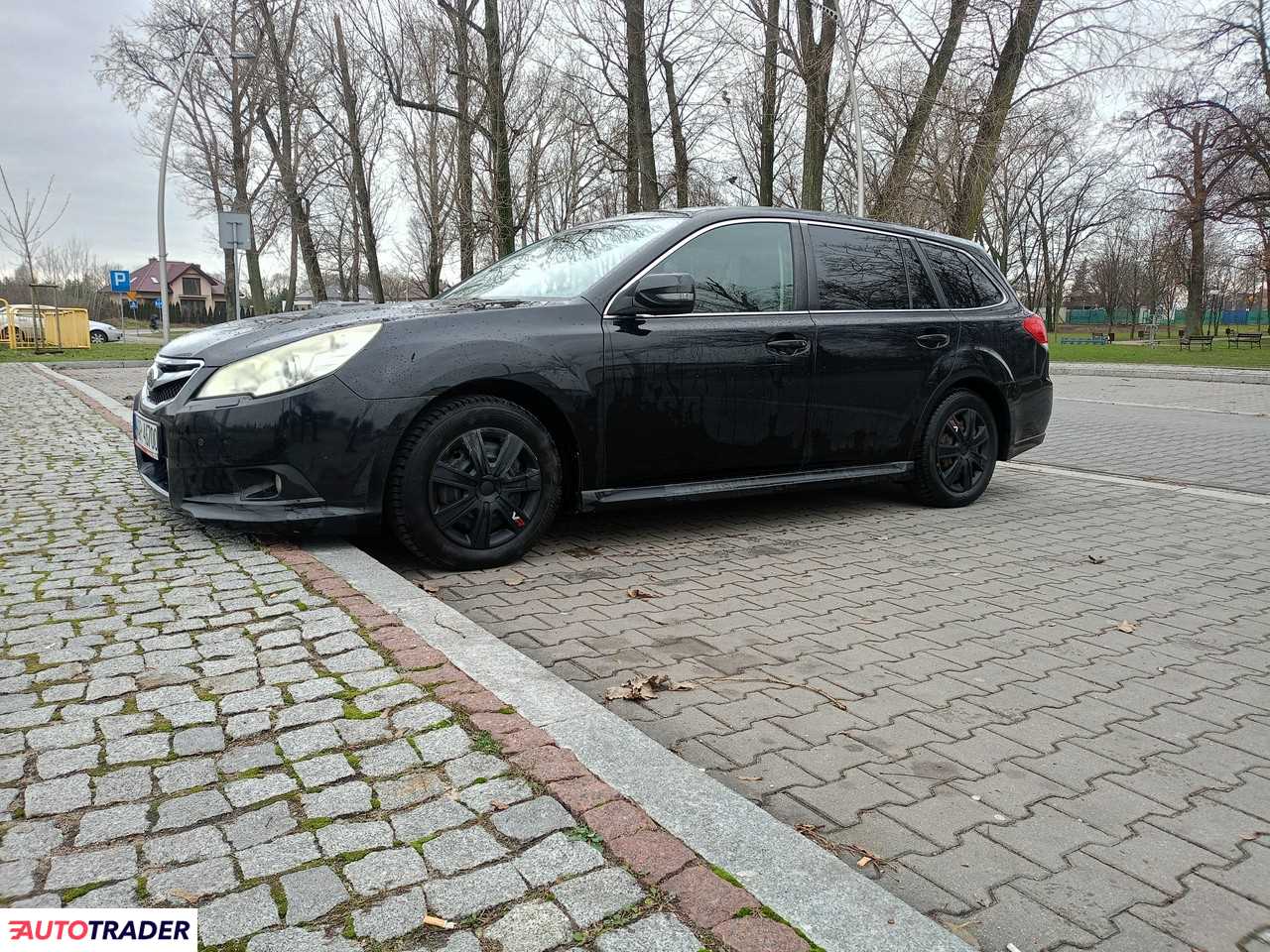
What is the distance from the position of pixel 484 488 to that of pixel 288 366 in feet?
3.32

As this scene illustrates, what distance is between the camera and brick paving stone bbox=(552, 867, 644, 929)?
6.26 ft

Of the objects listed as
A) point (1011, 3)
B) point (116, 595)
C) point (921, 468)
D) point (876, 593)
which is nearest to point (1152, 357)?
point (1011, 3)

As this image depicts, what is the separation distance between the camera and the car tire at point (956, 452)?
624 cm

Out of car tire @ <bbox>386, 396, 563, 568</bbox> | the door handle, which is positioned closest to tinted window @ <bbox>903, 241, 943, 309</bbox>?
the door handle

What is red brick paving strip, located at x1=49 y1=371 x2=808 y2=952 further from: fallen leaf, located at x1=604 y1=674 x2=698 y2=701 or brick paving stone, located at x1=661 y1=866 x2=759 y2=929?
fallen leaf, located at x1=604 y1=674 x2=698 y2=701

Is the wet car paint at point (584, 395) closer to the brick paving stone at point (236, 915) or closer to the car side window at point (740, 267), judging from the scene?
the car side window at point (740, 267)

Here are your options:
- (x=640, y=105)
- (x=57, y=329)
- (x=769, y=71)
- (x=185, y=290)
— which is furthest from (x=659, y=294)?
(x=185, y=290)

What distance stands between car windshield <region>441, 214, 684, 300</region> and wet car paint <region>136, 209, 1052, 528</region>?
5.0 inches

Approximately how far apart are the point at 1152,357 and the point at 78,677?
100 feet

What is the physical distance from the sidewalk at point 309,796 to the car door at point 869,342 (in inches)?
119

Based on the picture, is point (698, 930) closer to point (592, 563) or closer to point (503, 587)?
point (503, 587)

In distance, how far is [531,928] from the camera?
1.87 metres

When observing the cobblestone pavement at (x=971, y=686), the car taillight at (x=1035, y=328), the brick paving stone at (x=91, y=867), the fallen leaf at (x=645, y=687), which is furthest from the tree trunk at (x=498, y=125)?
the brick paving stone at (x=91, y=867)

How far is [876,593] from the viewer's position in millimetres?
4531
